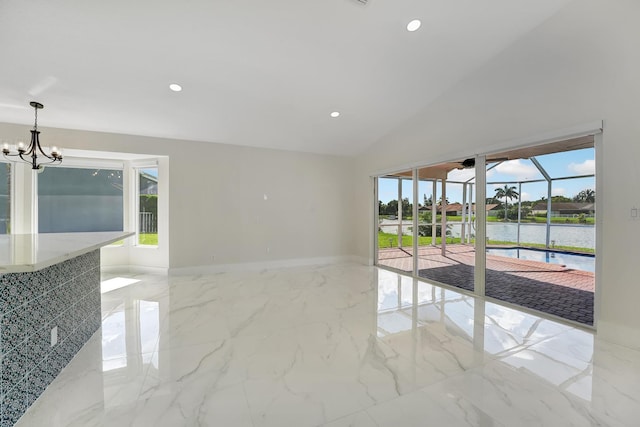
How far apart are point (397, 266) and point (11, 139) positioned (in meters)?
7.15

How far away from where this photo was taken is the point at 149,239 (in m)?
5.44

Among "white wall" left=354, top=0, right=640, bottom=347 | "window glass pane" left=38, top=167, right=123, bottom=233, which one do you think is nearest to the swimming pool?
"white wall" left=354, top=0, right=640, bottom=347

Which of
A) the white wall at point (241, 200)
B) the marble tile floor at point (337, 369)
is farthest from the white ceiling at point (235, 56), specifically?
the marble tile floor at point (337, 369)

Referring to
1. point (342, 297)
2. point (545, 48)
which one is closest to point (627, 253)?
point (545, 48)

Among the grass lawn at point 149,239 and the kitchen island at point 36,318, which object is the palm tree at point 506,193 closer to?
the kitchen island at point 36,318

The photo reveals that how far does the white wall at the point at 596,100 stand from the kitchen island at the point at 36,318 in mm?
4552

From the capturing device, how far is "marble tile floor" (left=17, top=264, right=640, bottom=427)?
164 cm

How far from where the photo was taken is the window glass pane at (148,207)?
5434mm

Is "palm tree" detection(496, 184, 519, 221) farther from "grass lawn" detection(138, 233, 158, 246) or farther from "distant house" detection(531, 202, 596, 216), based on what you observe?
"grass lawn" detection(138, 233, 158, 246)

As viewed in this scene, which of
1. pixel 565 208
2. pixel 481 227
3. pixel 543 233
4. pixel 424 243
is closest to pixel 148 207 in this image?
pixel 424 243

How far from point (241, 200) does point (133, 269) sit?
2.58 meters

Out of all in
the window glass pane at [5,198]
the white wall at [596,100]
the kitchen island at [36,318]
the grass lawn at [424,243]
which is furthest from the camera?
the window glass pane at [5,198]

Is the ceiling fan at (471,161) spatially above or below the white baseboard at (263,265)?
above

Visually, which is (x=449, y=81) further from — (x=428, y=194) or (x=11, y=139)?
(x=11, y=139)
